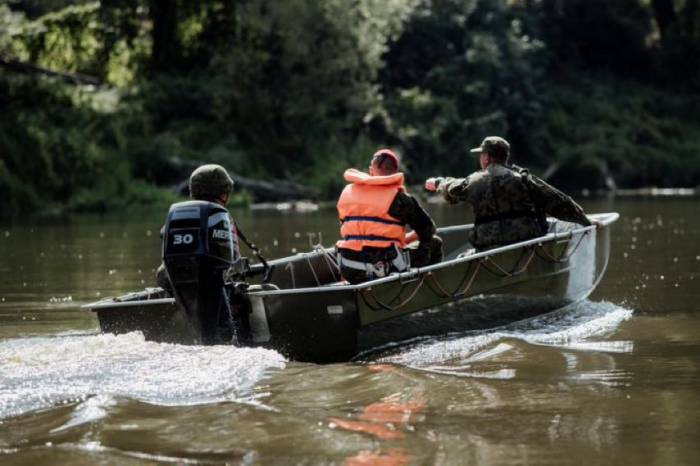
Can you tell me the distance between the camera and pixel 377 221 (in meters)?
8.29

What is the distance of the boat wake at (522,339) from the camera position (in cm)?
765

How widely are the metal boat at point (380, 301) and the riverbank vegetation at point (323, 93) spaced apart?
18264mm

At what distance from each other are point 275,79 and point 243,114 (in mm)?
1404

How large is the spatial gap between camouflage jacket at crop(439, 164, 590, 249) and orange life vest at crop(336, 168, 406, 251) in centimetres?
137

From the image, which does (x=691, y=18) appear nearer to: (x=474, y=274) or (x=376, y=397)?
(x=474, y=274)

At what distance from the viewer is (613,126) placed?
4428 centimetres

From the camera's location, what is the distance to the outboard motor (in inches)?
289

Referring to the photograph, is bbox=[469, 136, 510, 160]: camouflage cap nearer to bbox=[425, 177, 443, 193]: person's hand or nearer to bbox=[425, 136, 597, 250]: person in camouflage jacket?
bbox=[425, 136, 597, 250]: person in camouflage jacket

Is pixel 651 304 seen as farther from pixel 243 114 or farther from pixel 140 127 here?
pixel 243 114

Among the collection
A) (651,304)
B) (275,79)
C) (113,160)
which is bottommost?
(651,304)

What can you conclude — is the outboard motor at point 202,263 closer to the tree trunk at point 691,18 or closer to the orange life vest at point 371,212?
the orange life vest at point 371,212

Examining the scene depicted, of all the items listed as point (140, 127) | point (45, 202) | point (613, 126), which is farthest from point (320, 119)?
point (613, 126)

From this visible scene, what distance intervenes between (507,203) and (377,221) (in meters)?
1.70

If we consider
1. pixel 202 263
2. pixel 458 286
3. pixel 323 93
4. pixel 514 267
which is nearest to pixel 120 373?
pixel 202 263
